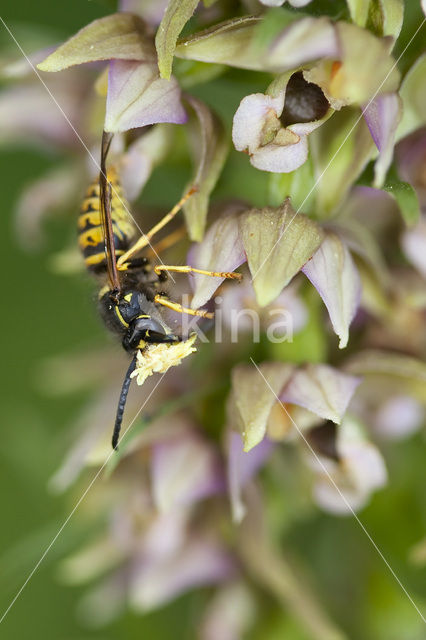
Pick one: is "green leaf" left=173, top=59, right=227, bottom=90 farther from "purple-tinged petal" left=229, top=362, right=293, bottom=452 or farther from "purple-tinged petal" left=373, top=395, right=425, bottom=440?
"purple-tinged petal" left=373, top=395, right=425, bottom=440

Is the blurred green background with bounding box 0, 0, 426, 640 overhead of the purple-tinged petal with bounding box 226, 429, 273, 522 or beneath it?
beneath

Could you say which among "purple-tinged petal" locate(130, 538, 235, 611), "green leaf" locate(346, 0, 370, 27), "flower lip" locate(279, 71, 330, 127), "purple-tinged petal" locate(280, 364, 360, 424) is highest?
"green leaf" locate(346, 0, 370, 27)

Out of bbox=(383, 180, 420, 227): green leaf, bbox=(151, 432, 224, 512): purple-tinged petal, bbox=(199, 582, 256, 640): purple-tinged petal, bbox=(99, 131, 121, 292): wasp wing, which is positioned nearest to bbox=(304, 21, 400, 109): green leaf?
bbox=(383, 180, 420, 227): green leaf

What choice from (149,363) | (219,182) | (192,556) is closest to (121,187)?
(219,182)

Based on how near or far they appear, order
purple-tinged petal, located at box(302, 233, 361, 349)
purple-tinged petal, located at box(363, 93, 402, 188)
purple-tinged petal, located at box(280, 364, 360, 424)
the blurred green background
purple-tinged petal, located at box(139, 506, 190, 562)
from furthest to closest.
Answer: the blurred green background
purple-tinged petal, located at box(139, 506, 190, 562)
purple-tinged petal, located at box(280, 364, 360, 424)
purple-tinged petal, located at box(302, 233, 361, 349)
purple-tinged petal, located at box(363, 93, 402, 188)

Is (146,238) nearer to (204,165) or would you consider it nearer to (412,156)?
(204,165)

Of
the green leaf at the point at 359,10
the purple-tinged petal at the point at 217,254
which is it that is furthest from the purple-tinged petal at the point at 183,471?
the green leaf at the point at 359,10

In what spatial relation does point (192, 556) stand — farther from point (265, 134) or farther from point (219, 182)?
point (265, 134)
